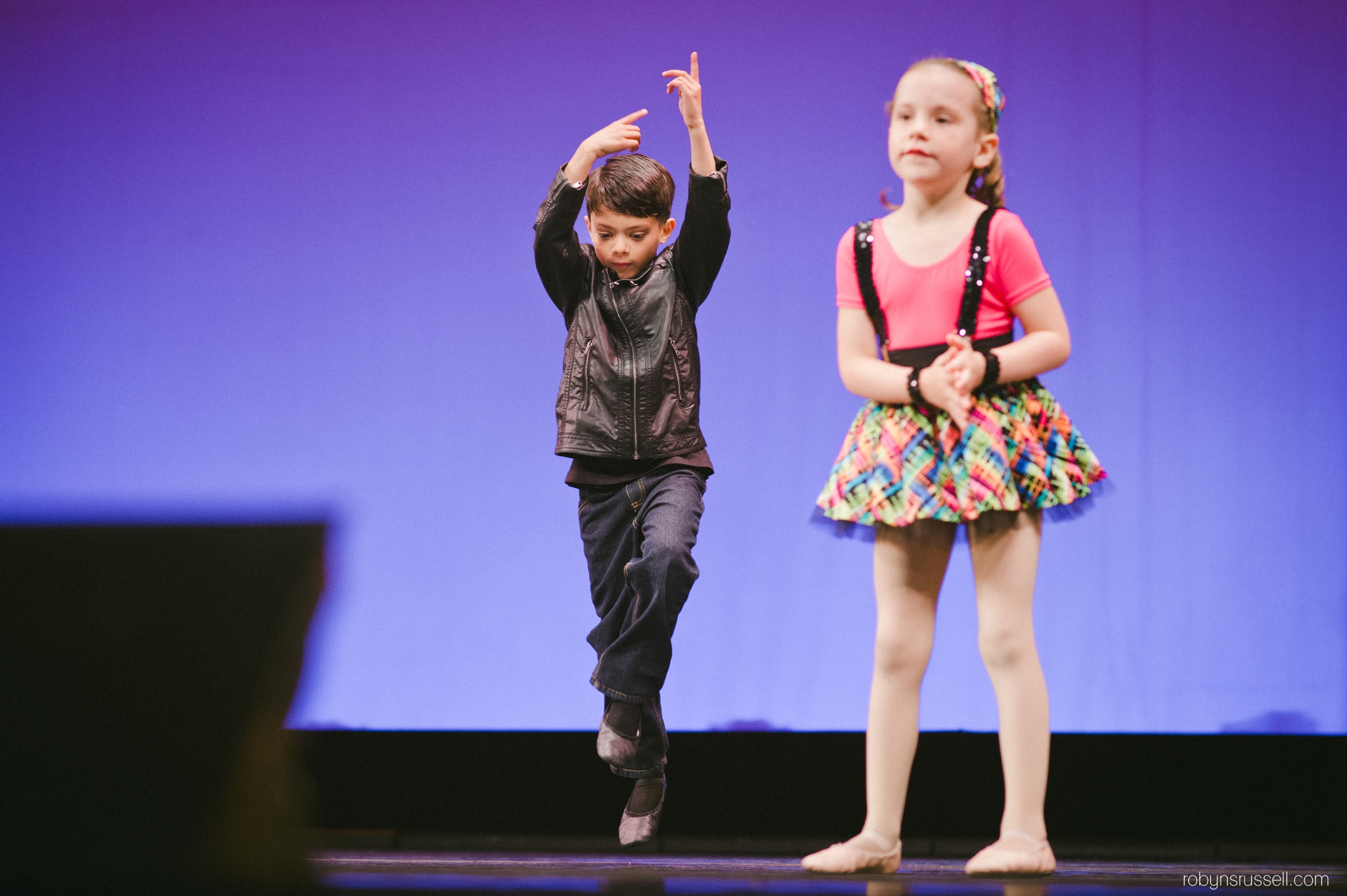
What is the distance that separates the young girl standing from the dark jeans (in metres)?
0.34

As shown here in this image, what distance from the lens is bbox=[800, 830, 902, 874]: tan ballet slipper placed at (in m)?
1.75

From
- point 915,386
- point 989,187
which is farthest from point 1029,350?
point 989,187

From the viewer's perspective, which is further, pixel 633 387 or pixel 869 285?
pixel 633 387

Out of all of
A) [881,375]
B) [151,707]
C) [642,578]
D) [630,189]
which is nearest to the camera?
[151,707]

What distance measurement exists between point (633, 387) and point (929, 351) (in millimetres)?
577

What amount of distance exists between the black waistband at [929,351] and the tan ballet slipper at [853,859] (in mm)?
724

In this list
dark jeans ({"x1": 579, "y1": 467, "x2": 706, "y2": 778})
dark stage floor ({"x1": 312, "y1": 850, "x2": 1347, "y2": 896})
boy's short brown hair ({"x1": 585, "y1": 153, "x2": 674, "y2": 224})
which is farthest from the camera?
boy's short brown hair ({"x1": 585, "y1": 153, "x2": 674, "y2": 224})

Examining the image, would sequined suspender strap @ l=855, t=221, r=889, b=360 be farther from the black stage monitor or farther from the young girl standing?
the black stage monitor

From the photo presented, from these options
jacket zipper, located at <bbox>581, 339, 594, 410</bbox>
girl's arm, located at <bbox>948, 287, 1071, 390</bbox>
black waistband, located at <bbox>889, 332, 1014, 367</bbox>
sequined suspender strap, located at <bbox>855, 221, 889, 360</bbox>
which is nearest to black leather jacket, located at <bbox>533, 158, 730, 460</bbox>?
jacket zipper, located at <bbox>581, 339, 594, 410</bbox>

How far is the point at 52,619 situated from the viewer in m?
1.54

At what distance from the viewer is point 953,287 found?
1.77 metres

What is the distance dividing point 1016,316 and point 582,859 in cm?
124

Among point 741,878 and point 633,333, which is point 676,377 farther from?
point 741,878

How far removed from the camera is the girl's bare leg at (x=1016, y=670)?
5.64 ft
